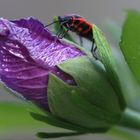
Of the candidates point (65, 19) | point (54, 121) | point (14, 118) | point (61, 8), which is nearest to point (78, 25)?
point (65, 19)

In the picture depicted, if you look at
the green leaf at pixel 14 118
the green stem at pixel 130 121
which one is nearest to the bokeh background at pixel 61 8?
the green leaf at pixel 14 118

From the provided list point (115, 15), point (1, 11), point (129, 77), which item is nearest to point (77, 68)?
point (129, 77)

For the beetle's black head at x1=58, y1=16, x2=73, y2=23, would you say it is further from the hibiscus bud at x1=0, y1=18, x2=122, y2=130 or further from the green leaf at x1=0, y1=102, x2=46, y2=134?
the green leaf at x1=0, y1=102, x2=46, y2=134

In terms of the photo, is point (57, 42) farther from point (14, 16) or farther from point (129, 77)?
point (14, 16)

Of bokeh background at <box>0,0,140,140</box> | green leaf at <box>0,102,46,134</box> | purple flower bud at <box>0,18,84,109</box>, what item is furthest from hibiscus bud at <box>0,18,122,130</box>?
bokeh background at <box>0,0,140,140</box>

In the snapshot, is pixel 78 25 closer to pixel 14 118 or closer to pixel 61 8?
pixel 14 118

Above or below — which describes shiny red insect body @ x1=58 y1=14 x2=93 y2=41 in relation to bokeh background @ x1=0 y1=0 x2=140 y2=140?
above

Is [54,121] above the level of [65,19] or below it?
below
